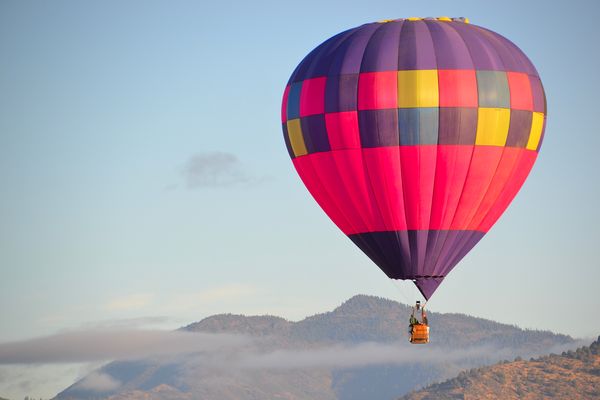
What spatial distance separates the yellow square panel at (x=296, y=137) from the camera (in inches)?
3819

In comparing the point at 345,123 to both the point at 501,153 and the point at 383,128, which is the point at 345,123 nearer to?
the point at 383,128

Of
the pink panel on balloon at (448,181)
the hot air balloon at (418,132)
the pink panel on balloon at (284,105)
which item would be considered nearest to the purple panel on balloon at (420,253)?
the hot air balloon at (418,132)

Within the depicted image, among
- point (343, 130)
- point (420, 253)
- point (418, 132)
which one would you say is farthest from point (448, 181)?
point (343, 130)

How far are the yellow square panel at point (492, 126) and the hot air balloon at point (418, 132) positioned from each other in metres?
0.06

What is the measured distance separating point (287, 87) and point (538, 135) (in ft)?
56.1

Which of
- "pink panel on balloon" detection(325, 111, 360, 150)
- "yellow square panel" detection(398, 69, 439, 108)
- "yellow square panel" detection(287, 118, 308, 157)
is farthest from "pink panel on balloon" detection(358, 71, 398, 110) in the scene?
"yellow square panel" detection(287, 118, 308, 157)

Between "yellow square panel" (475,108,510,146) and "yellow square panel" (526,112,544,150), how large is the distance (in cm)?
268

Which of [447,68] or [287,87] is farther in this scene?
[287,87]

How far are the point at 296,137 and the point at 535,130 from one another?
15809 millimetres

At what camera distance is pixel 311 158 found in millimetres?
96500

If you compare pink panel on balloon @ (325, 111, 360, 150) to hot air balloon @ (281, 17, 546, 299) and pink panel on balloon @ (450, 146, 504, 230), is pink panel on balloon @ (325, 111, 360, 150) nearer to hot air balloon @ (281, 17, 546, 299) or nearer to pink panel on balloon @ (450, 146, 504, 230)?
hot air balloon @ (281, 17, 546, 299)

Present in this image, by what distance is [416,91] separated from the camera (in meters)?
91.6

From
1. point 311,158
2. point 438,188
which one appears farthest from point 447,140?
point 311,158

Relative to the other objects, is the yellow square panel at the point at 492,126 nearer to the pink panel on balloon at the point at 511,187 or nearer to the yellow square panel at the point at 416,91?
the pink panel on balloon at the point at 511,187
